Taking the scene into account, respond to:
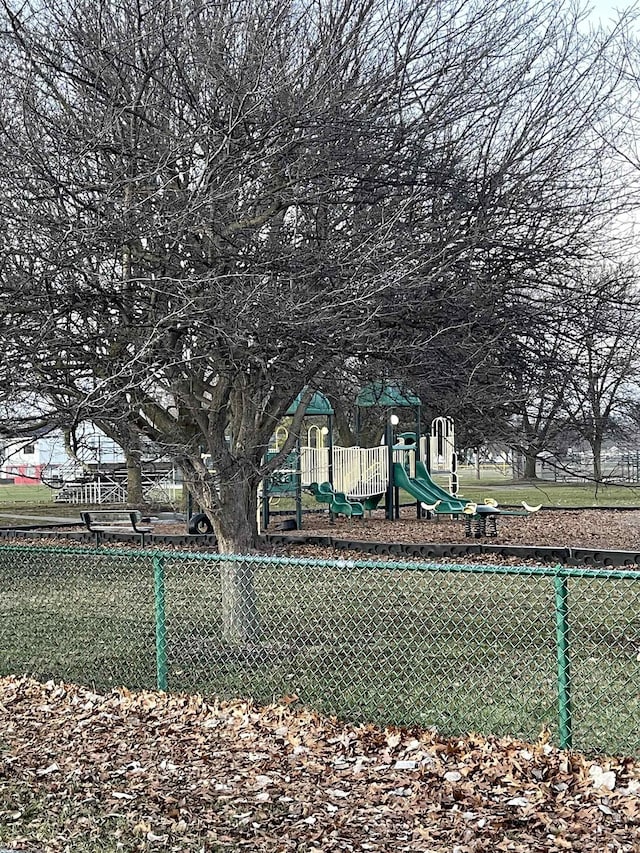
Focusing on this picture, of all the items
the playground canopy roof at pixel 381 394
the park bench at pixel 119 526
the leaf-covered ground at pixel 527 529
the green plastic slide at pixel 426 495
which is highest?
the playground canopy roof at pixel 381 394

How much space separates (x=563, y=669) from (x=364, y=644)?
10.8 ft

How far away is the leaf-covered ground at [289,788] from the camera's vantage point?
4.47 meters

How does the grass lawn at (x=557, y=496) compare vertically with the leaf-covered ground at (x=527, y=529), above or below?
above

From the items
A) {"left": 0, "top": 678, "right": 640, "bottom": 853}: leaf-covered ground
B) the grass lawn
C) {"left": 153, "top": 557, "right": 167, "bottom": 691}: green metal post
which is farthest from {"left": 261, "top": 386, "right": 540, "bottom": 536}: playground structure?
{"left": 0, "top": 678, "right": 640, "bottom": 853}: leaf-covered ground

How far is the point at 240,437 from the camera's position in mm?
9406

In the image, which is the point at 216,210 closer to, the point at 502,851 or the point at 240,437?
the point at 240,437

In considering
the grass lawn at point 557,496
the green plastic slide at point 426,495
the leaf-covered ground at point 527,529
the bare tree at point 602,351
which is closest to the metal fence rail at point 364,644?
the bare tree at point 602,351

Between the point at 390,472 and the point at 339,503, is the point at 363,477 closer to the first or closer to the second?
the point at 390,472

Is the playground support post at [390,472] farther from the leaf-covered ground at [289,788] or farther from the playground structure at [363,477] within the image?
the leaf-covered ground at [289,788]

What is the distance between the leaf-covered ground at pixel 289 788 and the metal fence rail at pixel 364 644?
19.8 inches

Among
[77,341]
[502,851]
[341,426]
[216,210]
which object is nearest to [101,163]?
[216,210]

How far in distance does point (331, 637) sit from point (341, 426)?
21674 millimetres

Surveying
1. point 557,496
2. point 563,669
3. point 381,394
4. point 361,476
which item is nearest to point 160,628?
point 563,669

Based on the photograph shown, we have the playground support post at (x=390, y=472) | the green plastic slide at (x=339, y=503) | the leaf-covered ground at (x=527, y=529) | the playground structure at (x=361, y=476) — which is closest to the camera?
the leaf-covered ground at (x=527, y=529)
